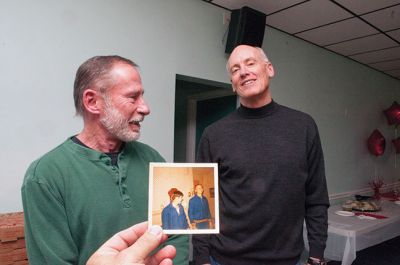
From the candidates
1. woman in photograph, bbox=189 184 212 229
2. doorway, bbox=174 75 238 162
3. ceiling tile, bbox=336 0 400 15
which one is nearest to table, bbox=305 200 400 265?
doorway, bbox=174 75 238 162

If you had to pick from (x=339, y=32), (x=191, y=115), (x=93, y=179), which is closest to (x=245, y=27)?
(x=339, y=32)

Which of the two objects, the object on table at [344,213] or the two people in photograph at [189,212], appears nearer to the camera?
the two people in photograph at [189,212]

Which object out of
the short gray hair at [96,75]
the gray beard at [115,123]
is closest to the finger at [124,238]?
the gray beard at [115,123]

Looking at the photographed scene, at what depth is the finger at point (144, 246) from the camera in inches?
19.9

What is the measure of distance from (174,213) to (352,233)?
2.06m

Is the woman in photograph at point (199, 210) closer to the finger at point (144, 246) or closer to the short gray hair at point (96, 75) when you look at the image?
the finger at point (144, 246)

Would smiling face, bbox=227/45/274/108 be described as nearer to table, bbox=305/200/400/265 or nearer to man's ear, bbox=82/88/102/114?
man's ear, bbox=82/88/102/114

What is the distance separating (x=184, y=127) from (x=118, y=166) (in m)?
2.48

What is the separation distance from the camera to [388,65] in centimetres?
400

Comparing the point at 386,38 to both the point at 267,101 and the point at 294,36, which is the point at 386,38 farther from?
the point at 267,101

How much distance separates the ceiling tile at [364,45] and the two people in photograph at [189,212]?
3048 mm

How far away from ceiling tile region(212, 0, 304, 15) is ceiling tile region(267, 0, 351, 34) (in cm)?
9

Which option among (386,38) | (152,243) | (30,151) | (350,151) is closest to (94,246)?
(152,243)

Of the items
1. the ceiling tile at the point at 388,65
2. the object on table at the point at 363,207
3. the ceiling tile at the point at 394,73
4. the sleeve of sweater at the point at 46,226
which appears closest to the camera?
the sleeve of sweater at the point at 46,226
